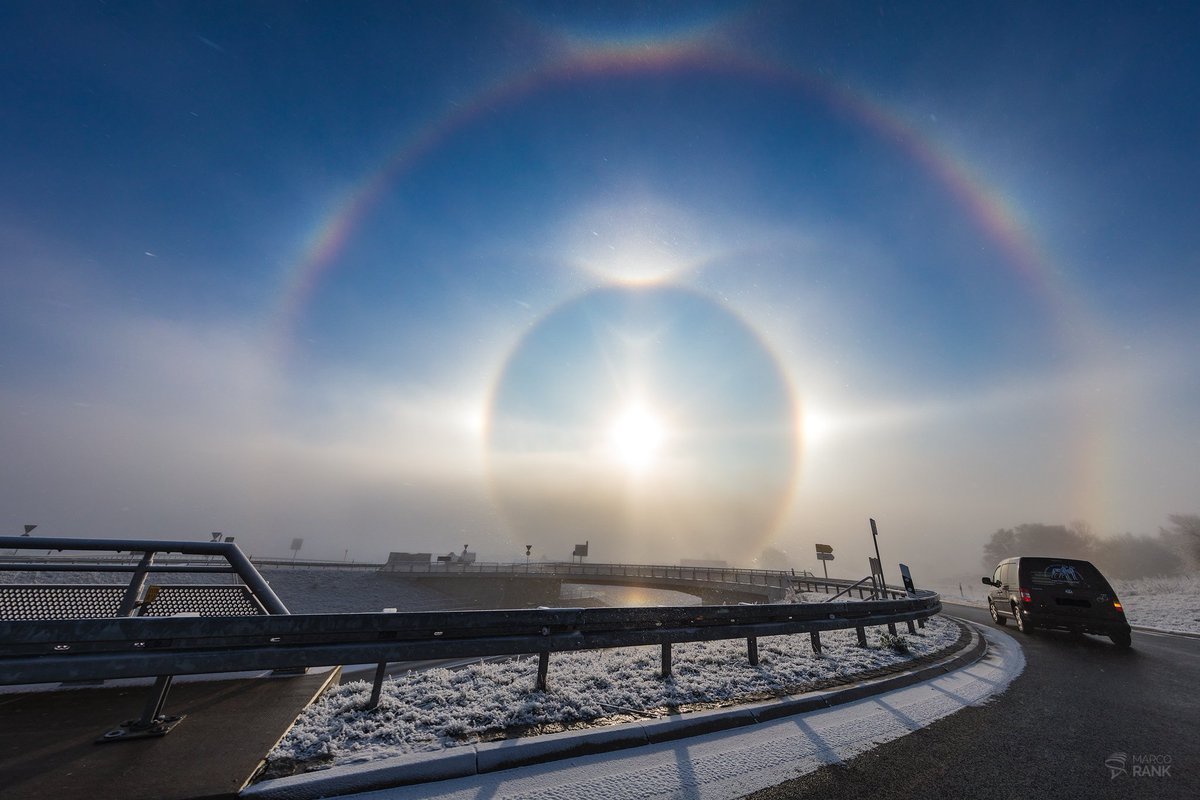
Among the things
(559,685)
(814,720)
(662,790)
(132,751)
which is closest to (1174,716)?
(814,720)

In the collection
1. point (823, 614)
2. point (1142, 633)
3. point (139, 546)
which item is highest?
point (139, 546)

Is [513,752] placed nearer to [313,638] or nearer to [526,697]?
[526,697]

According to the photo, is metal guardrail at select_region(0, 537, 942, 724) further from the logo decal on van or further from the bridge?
the bridge

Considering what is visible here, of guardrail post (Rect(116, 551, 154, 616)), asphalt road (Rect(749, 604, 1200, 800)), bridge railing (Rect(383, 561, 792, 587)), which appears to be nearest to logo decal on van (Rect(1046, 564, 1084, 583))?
asphalt road (Rect(749, 604, 1200, 800))

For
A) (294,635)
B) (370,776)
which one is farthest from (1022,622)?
(294,635)

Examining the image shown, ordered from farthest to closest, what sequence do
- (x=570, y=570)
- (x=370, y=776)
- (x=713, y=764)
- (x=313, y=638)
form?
(x=570, y=570) → (x=313, y=638) → (x=713, y=764) → (x=370, y=776)

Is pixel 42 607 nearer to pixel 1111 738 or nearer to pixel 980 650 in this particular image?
pixel 1111 738

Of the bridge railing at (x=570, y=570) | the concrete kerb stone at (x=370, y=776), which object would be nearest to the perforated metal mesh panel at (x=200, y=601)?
the concrete kerb stone at (x=370, y=776)
